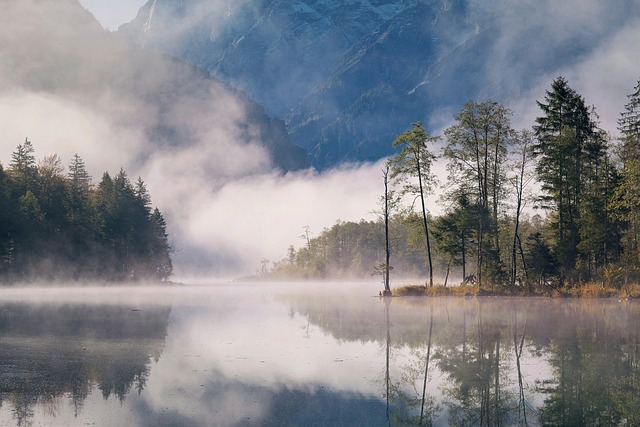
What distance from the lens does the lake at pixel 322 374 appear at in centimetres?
1208

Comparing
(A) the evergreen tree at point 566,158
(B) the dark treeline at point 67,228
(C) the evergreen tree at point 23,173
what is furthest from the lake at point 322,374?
(C) the evergreen tree at point 23,173

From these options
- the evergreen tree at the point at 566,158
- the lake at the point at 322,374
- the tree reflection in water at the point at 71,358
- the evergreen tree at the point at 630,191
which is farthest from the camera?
the evergreen tree at the point at 566,158

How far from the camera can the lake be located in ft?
39.6

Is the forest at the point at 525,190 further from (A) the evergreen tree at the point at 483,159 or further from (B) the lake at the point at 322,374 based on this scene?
(B) the lake at the point at 322,374

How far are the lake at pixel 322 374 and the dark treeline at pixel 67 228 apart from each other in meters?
73.8

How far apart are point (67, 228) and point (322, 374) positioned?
334ft

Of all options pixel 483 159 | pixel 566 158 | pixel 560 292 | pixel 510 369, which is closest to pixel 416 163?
pixel 483 159

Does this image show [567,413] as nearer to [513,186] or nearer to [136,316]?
[136,316]

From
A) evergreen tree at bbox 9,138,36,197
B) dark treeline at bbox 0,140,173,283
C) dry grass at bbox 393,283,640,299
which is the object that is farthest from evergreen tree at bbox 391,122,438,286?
evergreen tree at bbox 9,138,36,197

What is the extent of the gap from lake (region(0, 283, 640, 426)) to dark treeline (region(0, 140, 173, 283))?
73.8m

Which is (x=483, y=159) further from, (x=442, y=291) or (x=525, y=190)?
(x=442, y=291)

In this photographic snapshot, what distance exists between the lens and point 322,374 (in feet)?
53.5

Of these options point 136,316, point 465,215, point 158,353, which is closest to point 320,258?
point 465,215

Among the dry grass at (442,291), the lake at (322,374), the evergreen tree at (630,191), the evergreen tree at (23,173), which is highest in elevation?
the evergreen tree at (23,173)
